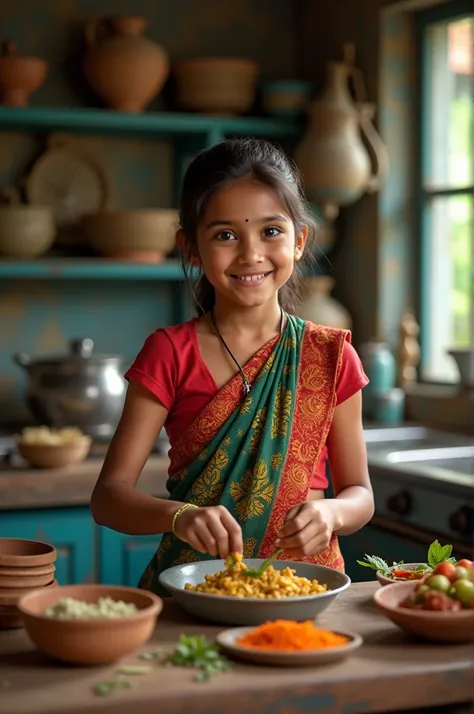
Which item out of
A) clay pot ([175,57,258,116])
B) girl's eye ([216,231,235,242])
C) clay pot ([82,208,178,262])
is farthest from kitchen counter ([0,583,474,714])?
clay pot ([175,57,258,116])

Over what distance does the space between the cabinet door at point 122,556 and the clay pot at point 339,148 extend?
1355 mm

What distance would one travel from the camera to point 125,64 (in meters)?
3.62

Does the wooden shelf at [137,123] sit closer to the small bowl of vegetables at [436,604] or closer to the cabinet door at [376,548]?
the cabinet door at [376,548]

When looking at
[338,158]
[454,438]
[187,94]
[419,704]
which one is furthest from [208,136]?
[419,704]

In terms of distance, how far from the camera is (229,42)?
4094 millimetres

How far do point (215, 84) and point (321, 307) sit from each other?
2.74ft

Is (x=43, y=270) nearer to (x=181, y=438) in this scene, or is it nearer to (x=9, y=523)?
(x=9, y=523)

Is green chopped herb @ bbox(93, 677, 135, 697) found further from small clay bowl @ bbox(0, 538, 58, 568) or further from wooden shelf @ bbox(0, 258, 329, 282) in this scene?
wooden shelf @ bbox(0, 258, 329, 282)

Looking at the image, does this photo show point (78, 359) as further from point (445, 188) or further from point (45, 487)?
point (445, 188)

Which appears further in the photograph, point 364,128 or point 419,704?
point 364,128

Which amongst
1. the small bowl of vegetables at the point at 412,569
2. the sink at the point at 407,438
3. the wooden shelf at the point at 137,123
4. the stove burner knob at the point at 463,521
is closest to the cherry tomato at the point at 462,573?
the small bowl of vegetables at the point at 412,569

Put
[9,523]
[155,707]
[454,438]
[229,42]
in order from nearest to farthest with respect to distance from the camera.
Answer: [155,707] < [9,523] < [454,438] < [229,42]

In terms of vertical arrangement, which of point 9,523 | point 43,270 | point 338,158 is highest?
point 338,158

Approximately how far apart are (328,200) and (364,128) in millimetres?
265
